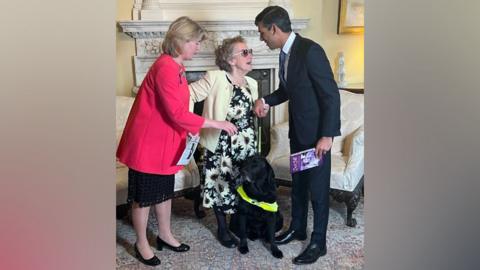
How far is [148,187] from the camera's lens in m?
0.92

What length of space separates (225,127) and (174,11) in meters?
0.26

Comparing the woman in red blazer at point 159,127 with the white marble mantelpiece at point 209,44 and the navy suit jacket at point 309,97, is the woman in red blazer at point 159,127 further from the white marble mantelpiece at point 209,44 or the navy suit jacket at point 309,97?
the navy suit jacket at point 309,97

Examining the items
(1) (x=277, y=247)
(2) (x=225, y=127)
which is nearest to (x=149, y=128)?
(2) (x=225, y=127)

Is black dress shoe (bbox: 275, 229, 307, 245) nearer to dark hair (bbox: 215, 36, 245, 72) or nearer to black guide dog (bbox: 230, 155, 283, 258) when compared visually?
black guide dog (bbox: 230, 155, 283, 258)

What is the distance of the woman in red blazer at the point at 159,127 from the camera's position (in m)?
0.89

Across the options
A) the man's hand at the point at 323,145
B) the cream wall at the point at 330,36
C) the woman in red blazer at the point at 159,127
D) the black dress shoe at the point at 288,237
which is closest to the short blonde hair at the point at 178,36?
the woman in red blazer at the point at 159,127

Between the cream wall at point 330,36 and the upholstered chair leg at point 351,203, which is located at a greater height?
the cream wall at point 330,36

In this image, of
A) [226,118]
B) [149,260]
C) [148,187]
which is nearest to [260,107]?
[226,118]

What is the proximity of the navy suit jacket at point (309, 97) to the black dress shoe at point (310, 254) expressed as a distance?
23 centimetres

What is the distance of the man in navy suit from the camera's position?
38.1 inches

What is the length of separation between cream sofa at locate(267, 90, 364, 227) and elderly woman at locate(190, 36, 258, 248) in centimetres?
6
